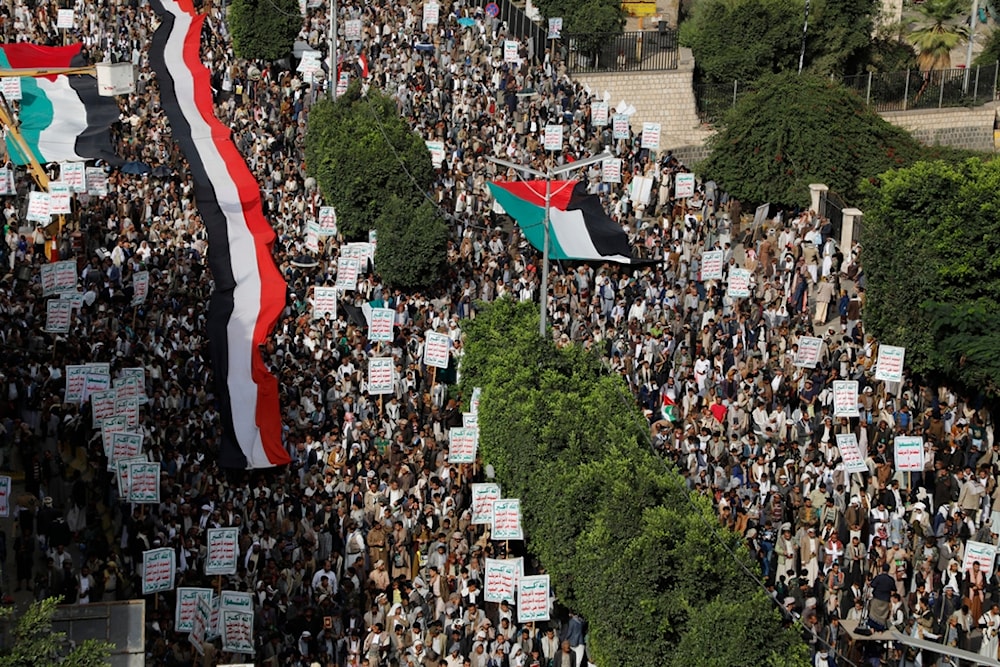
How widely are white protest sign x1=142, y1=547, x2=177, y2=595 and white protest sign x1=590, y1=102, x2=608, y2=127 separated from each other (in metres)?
20.9

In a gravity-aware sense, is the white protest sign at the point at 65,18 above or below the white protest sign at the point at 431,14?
below

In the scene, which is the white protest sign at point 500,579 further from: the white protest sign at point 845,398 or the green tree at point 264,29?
the green tree at point 264,29

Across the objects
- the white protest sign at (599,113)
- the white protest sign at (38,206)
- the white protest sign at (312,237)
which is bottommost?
the white protest sign at (312,237)

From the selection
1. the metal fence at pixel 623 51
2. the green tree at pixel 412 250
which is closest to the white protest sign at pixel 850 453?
the green tree at pixel 412 250

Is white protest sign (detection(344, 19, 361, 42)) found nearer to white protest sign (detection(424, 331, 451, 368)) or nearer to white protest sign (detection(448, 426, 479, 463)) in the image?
white protest sign (detection(424, 331, 451, 368))

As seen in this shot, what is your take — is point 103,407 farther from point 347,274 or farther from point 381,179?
point 381,179

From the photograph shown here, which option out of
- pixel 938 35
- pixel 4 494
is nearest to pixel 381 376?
pixel 4 494

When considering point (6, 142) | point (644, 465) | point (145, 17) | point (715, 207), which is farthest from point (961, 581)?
point (145, 17)

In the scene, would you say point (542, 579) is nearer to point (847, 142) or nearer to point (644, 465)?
point (644, 465)

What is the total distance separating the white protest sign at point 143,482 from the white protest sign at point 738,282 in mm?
11920

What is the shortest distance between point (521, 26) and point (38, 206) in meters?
18.8

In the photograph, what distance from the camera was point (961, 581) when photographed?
27641 millimetres

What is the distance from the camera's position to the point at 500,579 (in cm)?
2638

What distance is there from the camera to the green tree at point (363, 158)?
40.7m
